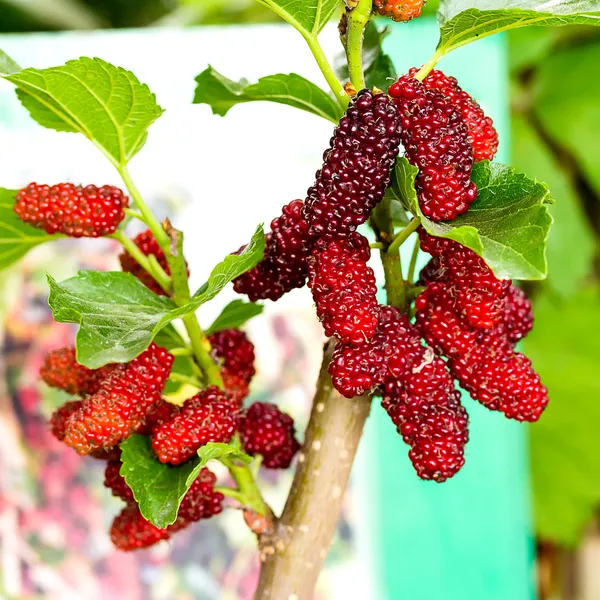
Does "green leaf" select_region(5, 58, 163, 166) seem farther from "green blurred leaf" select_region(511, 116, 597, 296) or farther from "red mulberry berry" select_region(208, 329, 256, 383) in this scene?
"green blurred leaf" select_region(511, 116, 597, 296)

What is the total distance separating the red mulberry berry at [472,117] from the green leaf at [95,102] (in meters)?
0.13

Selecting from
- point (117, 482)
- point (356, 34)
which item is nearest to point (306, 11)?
point (356, 34)

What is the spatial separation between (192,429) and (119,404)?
0.03 m

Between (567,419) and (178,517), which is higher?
(567,419)

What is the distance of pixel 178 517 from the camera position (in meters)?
0.37

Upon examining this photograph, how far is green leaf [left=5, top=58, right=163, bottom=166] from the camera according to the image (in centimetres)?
33

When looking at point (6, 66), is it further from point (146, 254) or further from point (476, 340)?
point (476, 340)

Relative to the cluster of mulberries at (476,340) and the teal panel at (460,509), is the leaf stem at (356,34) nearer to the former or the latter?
the cluster of mulberries at (476,340)

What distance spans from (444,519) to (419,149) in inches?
34.2

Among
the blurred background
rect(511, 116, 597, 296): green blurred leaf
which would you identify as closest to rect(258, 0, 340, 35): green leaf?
the blurred background

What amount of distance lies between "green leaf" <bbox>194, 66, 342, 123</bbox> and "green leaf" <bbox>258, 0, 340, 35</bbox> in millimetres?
25

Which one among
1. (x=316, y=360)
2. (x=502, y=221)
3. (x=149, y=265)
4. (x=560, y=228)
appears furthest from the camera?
(x=560, y=228)

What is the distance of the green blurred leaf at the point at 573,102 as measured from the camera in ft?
4.14

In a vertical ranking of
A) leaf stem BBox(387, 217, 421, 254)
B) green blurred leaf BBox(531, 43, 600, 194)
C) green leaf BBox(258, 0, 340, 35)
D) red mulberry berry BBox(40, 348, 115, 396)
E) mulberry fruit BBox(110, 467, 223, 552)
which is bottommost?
mulberry fruit BBox(110, 467, 223, 552)
